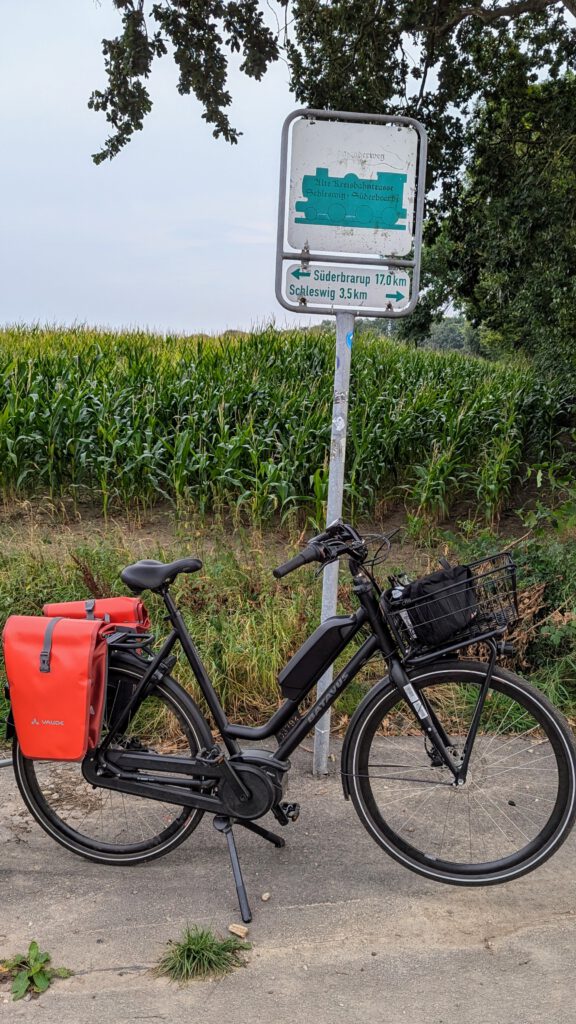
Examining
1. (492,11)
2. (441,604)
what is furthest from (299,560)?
(492,11)

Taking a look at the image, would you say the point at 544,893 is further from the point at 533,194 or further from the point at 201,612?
the point at 533,194

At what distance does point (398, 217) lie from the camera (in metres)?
3.67

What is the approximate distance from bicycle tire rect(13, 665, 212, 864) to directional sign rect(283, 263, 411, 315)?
1.67 meters

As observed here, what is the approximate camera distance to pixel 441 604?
2.95 meters

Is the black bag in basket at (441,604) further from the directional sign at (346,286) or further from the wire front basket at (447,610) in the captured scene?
the directional sign at (346,286)

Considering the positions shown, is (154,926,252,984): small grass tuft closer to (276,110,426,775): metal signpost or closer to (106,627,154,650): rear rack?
(106,627,154,650): rear rack

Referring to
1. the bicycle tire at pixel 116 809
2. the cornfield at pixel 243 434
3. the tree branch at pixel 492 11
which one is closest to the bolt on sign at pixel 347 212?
the bicycle tire at pixel 116 809

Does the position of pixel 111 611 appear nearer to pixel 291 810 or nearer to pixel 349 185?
pixel 291 810

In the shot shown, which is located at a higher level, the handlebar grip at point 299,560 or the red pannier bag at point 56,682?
the handlebar grip at point 299,560

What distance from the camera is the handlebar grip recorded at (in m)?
2.74

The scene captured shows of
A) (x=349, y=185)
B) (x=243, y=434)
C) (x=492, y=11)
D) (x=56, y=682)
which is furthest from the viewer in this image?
(x=492, y=11)

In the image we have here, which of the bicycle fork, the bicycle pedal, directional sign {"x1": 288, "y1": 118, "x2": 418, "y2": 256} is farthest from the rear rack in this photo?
directional sign {"x1": 288, "y1": 118, "x2": 418, "y2": 256}

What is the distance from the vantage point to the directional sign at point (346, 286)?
3674 millimetres

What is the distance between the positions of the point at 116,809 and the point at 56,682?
923 millimetres
